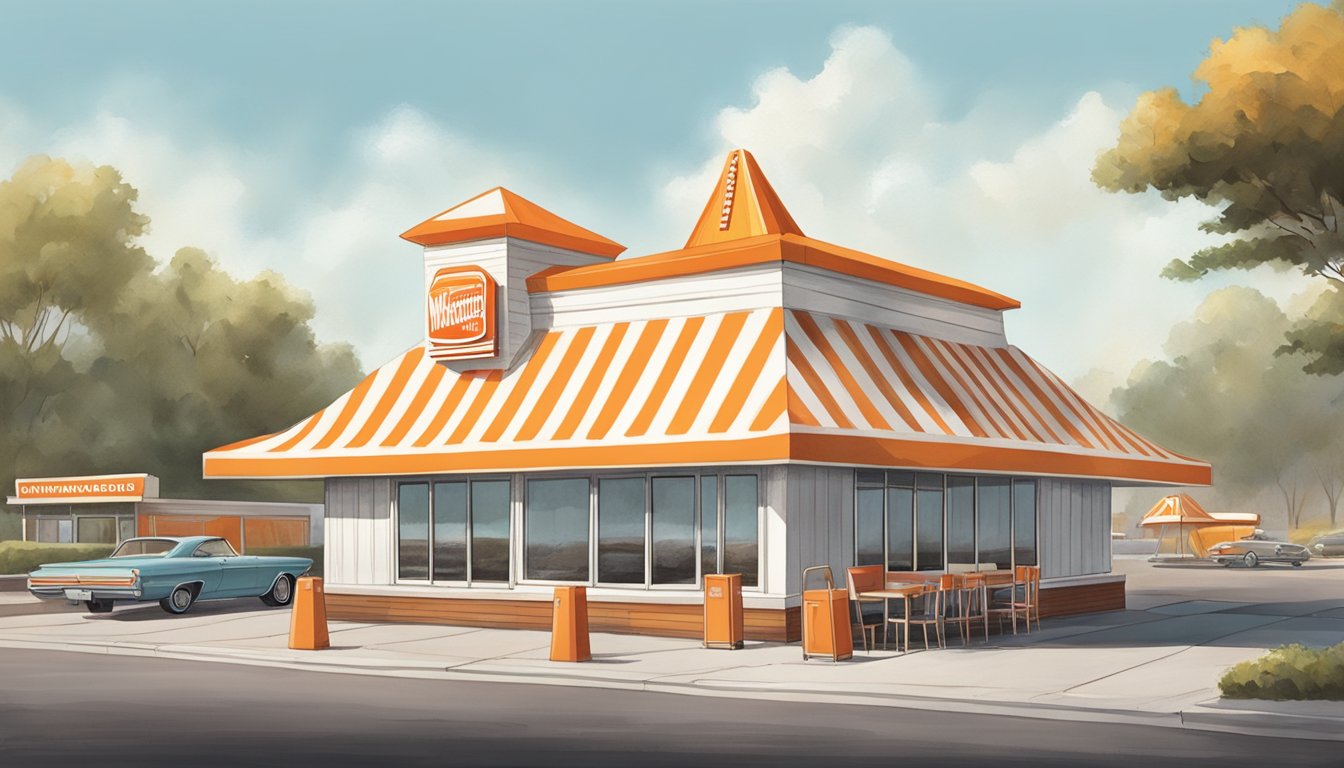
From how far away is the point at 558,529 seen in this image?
25422 millimetres

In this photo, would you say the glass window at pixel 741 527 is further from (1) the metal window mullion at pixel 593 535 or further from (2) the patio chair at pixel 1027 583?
(2) the patio chair at pixel 1027 583

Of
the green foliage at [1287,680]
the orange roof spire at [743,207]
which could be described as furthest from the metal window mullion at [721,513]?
the green foliage at [1287,680]

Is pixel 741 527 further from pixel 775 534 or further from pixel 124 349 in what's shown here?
pixel 124 349

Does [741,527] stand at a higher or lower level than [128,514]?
higher

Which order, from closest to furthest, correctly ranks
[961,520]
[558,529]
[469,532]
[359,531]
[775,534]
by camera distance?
[775,534]
[558,529]
[469,532]
[961,520]
[359,531]

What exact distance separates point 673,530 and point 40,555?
27203 mm

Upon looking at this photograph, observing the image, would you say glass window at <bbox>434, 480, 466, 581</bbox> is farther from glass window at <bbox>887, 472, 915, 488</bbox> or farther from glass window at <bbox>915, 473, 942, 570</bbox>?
glass window at <bbox>915, 473, 942, 570</bbox>

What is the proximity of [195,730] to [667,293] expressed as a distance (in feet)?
43.5

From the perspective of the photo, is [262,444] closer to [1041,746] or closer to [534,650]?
[534,650]

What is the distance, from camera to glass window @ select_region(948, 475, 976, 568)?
26.3 meters

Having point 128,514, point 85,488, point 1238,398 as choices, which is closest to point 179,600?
point 128,514

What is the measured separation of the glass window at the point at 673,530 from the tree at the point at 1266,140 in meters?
8.45

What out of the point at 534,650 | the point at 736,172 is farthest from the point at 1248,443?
the point at 534,650

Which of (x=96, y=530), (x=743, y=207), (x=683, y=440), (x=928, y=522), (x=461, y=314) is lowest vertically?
(x=96, y=530)
